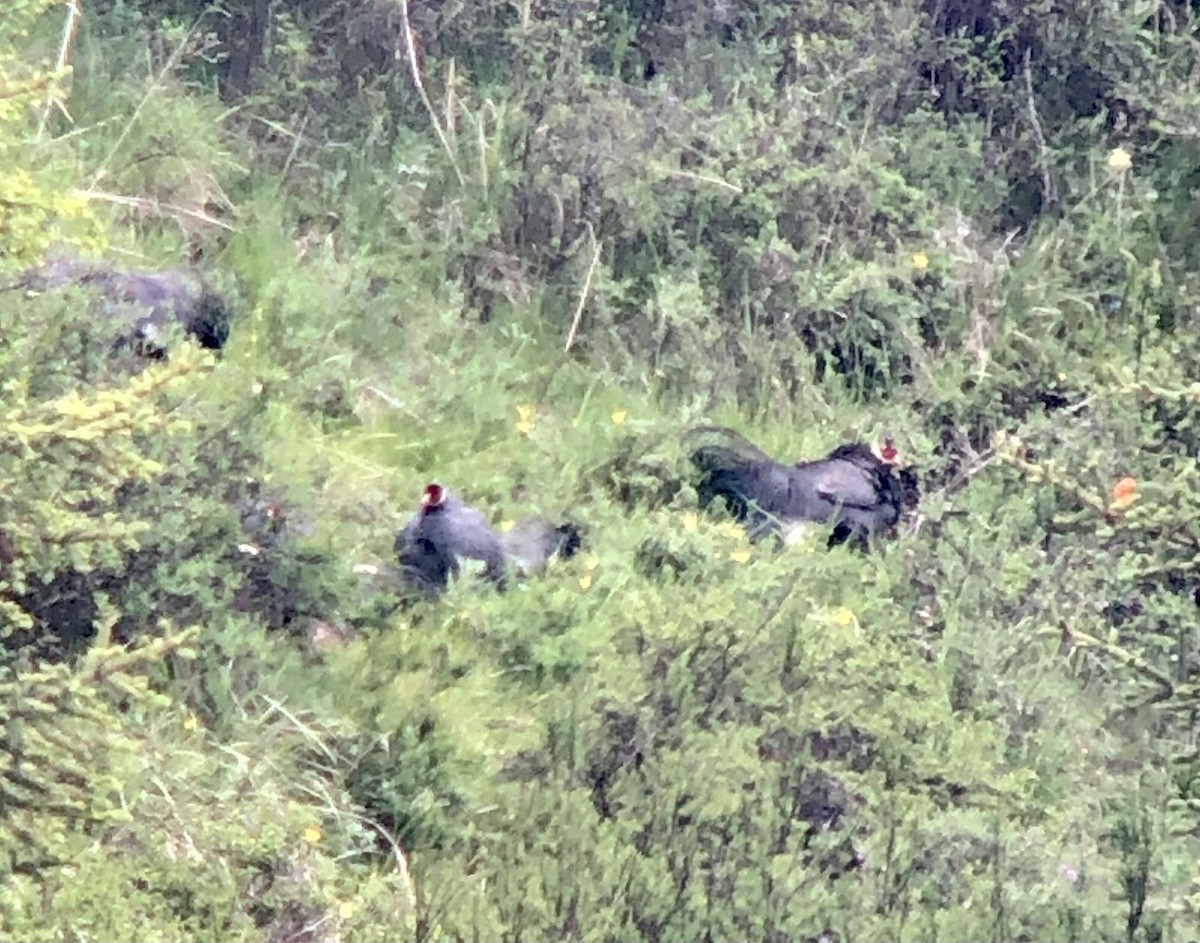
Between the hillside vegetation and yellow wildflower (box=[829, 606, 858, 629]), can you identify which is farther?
yellow wildflower (box=[829, 606, 858, 629])

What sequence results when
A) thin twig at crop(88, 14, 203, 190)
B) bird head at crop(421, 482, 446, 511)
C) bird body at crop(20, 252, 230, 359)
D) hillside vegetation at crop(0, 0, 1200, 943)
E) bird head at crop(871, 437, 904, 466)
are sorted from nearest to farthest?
hillside vegetation at crop(0, 0, 1200, 943)
bird body at crop(20, 252, 230, 359)
bird head at crop(421, 482, 446, 511)
bird head at crop(871, 437, 904, 466)
thin twig at crop(88, 14, 203, 190)

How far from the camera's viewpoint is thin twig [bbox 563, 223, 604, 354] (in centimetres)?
527

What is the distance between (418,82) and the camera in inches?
224

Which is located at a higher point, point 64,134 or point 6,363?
point 6,363

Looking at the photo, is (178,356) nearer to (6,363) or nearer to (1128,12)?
(6,363)

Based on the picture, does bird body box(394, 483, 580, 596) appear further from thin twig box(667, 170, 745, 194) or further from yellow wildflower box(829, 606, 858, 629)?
thin twig box(667, 170, 745, 194)

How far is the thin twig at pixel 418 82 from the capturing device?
5.58 metres

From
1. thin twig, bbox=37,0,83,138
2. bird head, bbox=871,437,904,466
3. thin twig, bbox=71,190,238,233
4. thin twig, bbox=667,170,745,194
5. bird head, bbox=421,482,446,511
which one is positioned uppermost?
thin twig, bbox=667,170,745,194

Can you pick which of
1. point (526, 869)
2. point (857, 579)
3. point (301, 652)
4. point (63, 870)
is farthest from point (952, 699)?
point (63, 870)

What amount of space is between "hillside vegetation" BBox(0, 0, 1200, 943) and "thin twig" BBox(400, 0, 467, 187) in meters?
0.03

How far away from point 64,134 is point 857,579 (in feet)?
9.55

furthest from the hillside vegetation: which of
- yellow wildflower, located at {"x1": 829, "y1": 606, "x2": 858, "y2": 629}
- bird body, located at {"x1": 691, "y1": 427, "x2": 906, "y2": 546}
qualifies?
bird body, located at {"x1": 691, "y1": 427, "x2": 906, "y2": 546}

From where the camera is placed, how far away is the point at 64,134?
5.21 meters

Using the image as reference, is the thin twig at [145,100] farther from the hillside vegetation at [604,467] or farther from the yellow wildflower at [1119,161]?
the yellow wildflower at [1119,161]
